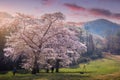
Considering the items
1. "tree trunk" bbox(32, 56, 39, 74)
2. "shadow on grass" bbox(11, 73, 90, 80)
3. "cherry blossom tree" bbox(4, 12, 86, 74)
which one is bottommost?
"shadow on grass" bbox(11, 73, 90, 80)

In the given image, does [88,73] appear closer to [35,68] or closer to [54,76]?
[54,76]

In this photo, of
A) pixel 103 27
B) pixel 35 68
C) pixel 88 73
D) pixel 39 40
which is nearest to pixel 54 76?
pixel 35 68

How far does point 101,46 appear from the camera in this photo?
48.6ft

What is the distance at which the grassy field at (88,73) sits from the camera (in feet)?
44.2

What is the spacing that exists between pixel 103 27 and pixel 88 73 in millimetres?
2135

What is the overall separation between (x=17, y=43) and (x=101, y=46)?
335 centimetres

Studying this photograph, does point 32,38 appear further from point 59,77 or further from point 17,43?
point 59,77

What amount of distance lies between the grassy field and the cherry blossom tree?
0.55m

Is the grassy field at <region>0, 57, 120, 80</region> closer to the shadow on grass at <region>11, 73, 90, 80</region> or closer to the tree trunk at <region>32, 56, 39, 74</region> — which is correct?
the shadow on grass at <region>11, 73, 90, 80</region>

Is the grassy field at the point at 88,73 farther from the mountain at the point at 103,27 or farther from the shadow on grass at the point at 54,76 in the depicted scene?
the mountain at the point at 103,27

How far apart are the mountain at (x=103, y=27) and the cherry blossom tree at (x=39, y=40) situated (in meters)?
0.83

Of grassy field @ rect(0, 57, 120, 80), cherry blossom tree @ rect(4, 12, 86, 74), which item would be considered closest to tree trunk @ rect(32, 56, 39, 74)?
cherry blossom tree @ rect(4, 12, 86, 74)

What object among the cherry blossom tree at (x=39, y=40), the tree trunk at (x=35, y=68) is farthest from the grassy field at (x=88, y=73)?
the cherry blossom tree at (x=39, y=40)

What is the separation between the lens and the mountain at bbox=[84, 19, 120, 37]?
1453 centimetres
